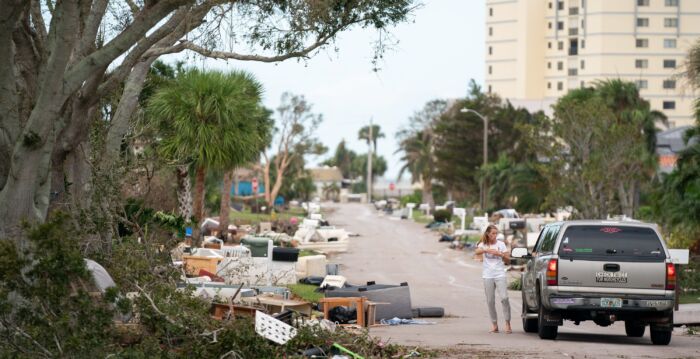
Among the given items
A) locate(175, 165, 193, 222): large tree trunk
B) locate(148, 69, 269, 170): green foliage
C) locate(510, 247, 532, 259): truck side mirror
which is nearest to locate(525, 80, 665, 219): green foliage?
locate(148, 69, 269, 170): green foliage

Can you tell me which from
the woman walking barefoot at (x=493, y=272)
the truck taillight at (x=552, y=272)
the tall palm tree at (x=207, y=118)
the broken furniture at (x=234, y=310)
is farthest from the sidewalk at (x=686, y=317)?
the tall palm tree at (x=207, y=118)

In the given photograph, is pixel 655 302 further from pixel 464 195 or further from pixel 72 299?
pixel 464 195

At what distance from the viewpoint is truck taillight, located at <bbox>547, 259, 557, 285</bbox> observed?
1781 centimetres

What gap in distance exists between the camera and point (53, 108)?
47.9ft

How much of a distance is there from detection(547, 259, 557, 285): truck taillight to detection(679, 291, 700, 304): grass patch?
38.1ft

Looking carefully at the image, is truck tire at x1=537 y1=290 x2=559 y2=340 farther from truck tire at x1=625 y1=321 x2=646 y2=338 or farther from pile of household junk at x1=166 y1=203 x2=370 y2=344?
pile of household junk at x1=166 y1=203 x2=370 y2=344

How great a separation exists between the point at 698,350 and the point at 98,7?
9.46m

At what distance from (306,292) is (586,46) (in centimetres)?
11982

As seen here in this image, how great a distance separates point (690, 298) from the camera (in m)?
29.8

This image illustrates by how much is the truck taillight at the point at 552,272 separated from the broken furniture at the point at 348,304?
415cm

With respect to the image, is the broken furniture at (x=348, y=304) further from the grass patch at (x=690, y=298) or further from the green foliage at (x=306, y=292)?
the grass patch at (x=690, y=298)

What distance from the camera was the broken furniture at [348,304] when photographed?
2095 centimetres

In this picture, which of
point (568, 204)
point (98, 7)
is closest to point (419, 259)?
point (568, 204)

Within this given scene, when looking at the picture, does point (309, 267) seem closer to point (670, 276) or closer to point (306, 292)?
point (306, 292)
